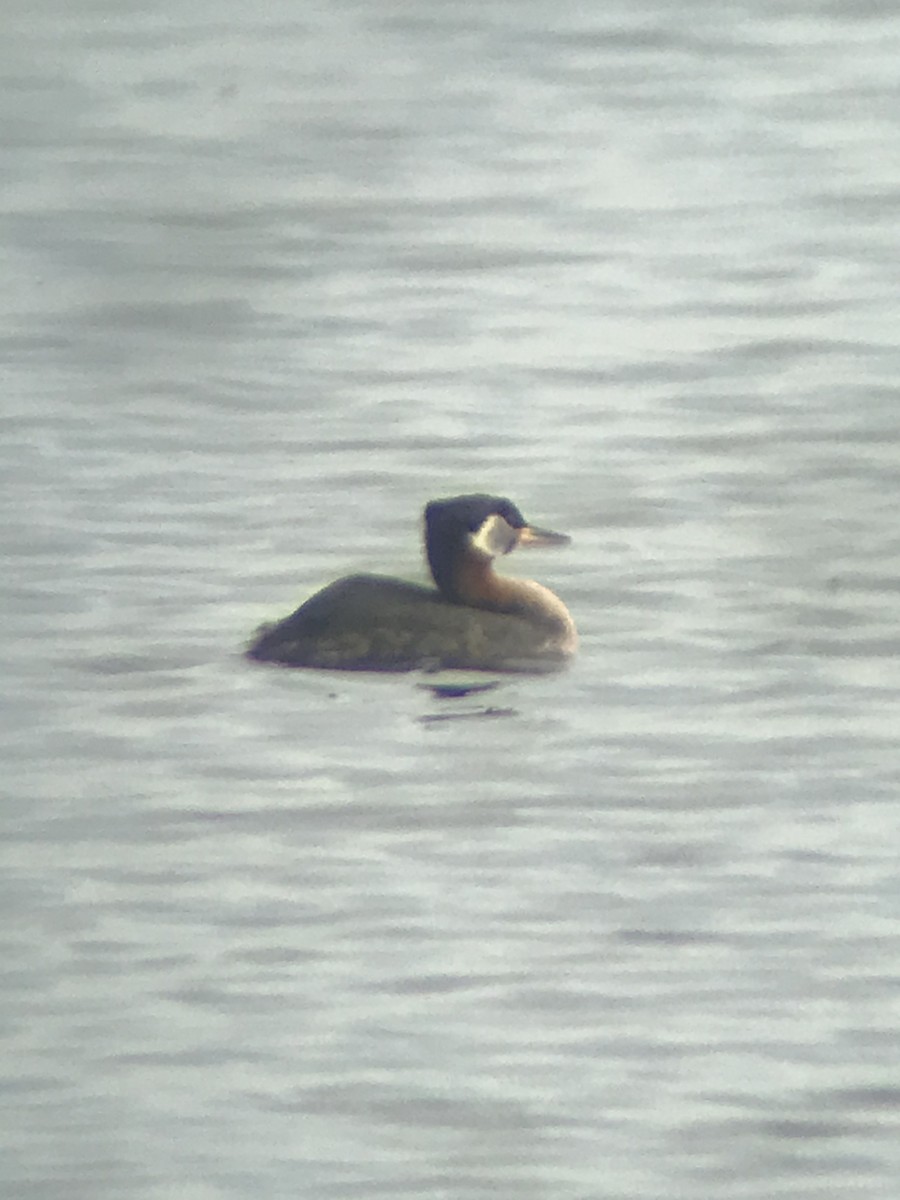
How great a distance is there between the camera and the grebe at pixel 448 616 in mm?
6301

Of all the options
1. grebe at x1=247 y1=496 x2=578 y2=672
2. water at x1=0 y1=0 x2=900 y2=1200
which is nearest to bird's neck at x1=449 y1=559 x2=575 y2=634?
grebe at x1=247 y1=496 x2=578 y2=672

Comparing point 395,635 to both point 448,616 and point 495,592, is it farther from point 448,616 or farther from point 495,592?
point 495,592

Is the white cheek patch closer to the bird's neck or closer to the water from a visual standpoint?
the bird's neck

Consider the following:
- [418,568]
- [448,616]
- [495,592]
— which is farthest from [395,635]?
[418,568]

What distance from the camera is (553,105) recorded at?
6949 millimetres

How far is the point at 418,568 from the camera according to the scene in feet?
23.1

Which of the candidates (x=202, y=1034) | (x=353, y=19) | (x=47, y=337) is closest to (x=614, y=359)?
(x=353, y=19)

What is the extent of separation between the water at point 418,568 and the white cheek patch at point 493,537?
0.24 m

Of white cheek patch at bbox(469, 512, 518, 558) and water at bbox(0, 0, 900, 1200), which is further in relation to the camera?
white cheek patch at bbox(469, 512, 518, 558)

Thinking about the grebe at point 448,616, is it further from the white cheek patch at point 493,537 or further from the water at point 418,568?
the water at point 418,568

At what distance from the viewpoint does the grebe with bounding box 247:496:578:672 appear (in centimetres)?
630

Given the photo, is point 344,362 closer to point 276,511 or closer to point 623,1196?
point 276,511

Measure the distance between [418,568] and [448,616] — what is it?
506mm

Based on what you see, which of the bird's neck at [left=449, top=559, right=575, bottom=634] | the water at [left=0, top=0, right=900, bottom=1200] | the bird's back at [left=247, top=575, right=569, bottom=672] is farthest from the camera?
the bird's neck at [left=449, top=559, right=575, bottom=634]
